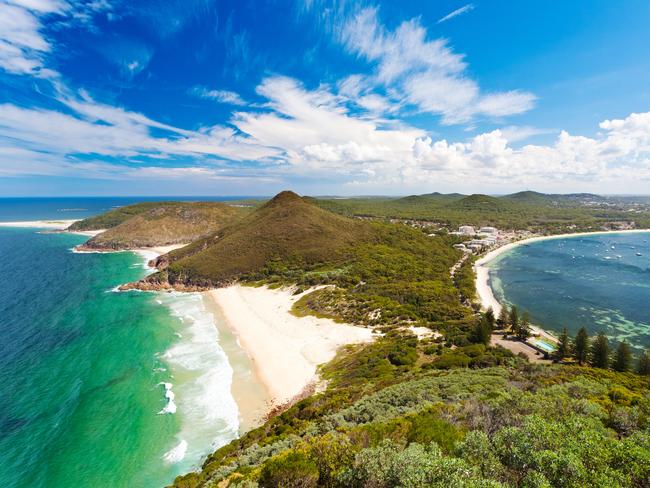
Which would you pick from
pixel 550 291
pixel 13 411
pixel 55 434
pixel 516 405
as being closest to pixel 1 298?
pixel 13 411

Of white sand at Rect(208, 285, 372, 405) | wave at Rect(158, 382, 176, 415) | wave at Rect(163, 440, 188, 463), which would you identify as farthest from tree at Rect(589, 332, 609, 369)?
wave at Rect(158, 382, 176, 415)

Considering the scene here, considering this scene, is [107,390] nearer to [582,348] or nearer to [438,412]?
[438,412]

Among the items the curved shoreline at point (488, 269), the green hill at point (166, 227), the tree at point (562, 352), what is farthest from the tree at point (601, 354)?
the green hill at point (166, 227)

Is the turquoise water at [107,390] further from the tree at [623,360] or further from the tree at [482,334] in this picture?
the tree at [623,360]

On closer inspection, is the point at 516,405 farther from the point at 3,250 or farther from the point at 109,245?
the point at 3,250

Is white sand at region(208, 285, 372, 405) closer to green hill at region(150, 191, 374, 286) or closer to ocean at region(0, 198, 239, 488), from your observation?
ocean at region(0, 198, 239, 488)
